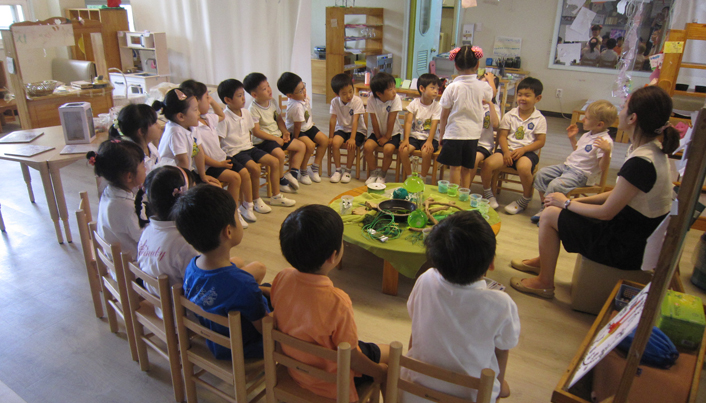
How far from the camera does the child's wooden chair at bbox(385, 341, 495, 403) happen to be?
3.74 feet

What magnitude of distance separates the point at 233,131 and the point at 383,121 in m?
1.44

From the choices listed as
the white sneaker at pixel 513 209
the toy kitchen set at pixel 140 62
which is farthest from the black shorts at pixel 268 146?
the toy kitchen set at pixel 140 62

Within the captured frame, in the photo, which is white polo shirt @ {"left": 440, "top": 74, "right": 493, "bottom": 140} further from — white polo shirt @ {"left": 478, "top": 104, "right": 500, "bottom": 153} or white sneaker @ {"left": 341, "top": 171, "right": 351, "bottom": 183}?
white sneaker @ {"left": 341, "top": 171, "right": 351, "bottom": 183}

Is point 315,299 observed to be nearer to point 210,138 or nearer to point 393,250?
point 393,250

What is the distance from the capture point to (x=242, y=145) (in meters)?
3.67

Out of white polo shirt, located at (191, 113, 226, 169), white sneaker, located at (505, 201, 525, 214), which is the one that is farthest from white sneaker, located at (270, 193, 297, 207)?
white sneaker, located at (505, 201, 525, 214)

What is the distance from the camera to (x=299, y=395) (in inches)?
55.2

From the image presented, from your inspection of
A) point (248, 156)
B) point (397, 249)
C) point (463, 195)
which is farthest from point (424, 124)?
point (397, 249)

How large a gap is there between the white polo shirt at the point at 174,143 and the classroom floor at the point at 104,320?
2.48ft

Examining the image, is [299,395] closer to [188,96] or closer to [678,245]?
[678,245]

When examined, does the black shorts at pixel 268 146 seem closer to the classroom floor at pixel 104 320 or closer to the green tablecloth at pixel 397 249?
the classroom floor at pixel 104 320

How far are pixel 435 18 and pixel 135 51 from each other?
5094 millimetres

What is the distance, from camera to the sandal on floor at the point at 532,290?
8.40ft

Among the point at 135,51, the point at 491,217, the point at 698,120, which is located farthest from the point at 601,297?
the point at 135,51
